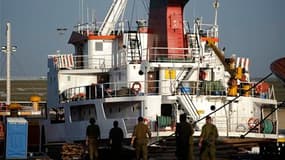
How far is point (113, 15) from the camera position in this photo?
38.4 m

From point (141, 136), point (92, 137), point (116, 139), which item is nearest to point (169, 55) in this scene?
point (92, 137)

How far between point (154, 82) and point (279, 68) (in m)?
8.82

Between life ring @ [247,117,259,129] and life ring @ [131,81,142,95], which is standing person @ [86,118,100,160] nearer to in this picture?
life ring @ [131,81,142,95]

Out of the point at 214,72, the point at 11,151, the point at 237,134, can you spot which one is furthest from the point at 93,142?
the point at 214,72

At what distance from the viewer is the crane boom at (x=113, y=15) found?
37.3m

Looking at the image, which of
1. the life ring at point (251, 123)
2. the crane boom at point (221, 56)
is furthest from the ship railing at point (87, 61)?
the life ring at point (251, 123)

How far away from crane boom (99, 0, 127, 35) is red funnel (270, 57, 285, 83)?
543 inches

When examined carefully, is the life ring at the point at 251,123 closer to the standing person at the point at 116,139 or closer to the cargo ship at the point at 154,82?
the cargo ship at the point at 154,82

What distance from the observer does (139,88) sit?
3116 centimetres

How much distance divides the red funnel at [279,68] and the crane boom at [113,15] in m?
13.8

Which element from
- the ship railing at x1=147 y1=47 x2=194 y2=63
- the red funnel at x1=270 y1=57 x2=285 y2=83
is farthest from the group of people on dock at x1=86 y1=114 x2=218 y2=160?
the ship railing at x1=147 y1=47 x2=194 y2=63

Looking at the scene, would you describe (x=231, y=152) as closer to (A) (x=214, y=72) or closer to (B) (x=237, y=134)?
(B) (x=237, y=134)

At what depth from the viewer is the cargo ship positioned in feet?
99.0

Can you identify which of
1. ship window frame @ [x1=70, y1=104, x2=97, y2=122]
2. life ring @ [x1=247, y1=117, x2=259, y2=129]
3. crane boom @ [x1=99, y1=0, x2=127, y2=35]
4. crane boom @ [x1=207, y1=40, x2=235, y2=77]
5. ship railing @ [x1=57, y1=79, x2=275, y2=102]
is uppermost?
crane boom @ [x1=99, y1=0, x2=127, y2=35]
